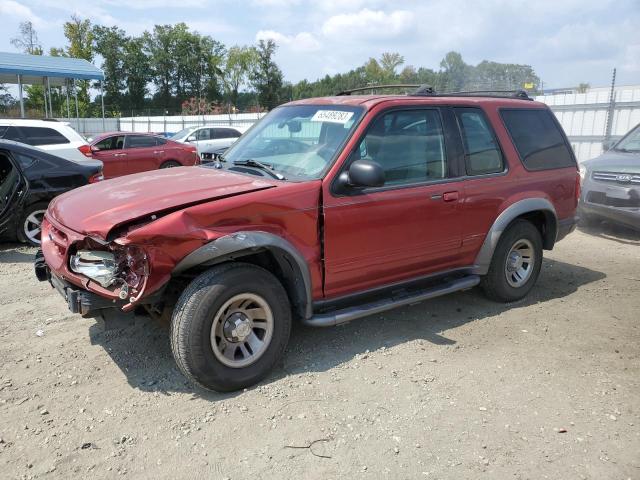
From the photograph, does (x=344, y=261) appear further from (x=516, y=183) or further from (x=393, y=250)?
(x=516, y=183)

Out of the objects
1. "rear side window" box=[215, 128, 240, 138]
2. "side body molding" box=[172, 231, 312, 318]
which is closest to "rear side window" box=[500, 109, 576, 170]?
"side body molding" box=[172, 231, 312, 318]

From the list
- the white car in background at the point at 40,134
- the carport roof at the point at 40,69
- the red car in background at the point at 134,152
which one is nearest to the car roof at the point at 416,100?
the white car in background at the point at 40,134

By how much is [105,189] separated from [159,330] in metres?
1.25

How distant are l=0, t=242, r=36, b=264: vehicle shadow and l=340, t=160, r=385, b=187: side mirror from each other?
4913 mm

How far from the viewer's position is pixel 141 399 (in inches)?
136

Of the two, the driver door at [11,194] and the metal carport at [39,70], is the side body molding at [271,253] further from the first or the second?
the metal carport at [39,70]

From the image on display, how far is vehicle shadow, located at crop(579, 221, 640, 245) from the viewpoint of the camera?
826cm

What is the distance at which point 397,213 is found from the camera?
162 inches

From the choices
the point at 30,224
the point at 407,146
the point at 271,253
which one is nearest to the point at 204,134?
the point at 30,224

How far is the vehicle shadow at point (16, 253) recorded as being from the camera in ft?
22.0

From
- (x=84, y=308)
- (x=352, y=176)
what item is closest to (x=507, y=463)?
(x=352, y=176)

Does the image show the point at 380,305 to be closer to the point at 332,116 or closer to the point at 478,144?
the point at 332,116

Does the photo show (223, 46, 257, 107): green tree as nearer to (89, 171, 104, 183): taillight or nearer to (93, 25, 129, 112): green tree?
(93, 25, 129, 112): green tree

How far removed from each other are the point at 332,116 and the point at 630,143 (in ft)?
22.6
